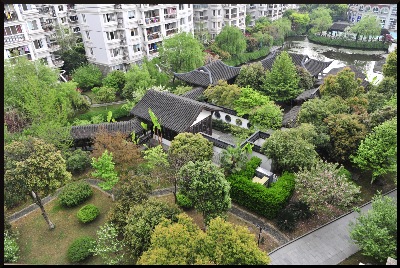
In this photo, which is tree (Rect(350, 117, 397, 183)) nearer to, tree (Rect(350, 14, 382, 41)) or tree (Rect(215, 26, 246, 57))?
tree (Rect(215, 26, 246, 57))

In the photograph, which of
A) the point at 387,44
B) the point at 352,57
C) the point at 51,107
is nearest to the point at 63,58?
the point at 51,107

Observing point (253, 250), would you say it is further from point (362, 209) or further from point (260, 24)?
point (260, 24)

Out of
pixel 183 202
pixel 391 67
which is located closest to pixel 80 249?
pixel 183 202

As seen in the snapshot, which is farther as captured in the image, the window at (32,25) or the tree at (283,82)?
the window at (32,25)

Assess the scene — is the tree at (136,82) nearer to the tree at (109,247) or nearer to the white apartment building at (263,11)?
the tree at (109,247)

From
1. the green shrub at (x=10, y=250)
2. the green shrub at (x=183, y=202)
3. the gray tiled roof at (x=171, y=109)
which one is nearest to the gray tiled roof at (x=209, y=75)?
the gray tiled roof at (x=171, y=109)

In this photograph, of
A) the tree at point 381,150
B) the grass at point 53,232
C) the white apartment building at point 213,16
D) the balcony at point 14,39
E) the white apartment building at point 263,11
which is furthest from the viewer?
the white apartment building at point 263,11

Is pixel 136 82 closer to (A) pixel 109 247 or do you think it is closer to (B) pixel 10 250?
(A) pixel 109 247
